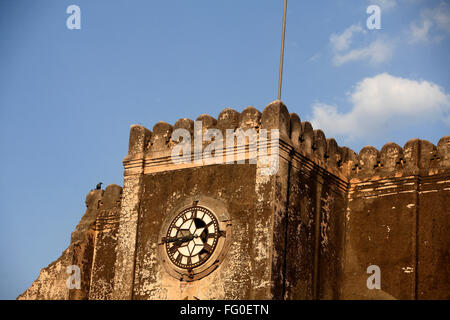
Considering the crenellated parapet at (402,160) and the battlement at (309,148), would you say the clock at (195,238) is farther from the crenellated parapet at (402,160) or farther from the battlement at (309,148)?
the crenellated parapet at (402,160)

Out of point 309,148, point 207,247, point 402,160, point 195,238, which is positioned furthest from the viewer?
point 402,160

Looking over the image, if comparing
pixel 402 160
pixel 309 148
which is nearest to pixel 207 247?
pixel 309 148

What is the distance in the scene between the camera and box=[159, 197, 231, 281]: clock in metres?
19.1

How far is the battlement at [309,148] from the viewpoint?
A: 1969 cm

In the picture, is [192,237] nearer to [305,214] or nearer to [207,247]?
[207,247]

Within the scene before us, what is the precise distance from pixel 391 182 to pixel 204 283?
5.39 metres

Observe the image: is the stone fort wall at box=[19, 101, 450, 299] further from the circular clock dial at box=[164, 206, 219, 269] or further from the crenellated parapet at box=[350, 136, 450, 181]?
the circular clock dial at box=[164, 206, 219, 269]

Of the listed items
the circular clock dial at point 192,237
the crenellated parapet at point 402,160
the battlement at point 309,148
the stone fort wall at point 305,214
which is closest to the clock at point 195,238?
the circular clock dial at point 192,237

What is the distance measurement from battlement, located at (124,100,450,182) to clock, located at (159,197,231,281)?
1.50 m

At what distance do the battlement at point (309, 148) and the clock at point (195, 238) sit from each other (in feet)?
4.93

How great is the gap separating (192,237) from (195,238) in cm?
9

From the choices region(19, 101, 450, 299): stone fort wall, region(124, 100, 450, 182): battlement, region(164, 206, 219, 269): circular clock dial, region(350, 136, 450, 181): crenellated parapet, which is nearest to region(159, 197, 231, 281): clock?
region(164, 206, 219, 269): circular clock dial

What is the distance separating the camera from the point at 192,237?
765 inches
